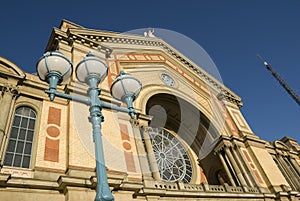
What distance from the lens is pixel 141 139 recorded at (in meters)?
11.4

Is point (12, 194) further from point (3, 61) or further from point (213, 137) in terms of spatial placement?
point (213, 137)

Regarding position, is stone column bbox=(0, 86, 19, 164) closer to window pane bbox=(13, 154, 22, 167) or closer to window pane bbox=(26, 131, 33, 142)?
window pane bbox=(13, 154, 22, 167)

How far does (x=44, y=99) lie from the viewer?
404 inches

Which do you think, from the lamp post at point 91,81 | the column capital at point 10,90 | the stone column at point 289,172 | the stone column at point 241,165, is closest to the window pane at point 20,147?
the column capital at point 10,90

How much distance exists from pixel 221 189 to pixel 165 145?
496 centimetres

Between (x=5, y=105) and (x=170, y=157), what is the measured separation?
10.0m

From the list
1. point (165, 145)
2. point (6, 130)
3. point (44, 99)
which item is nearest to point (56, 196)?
point (6, 130)

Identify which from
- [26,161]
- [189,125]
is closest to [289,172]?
[189,125]

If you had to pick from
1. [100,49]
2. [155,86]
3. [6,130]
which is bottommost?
[6,130]

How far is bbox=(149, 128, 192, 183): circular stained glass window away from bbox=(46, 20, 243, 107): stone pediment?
5894 mm

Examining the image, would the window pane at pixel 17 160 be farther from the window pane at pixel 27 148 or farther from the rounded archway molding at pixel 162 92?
the rounded archway molding at pixel 162 92

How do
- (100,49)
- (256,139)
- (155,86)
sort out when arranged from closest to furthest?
(100,49) < (155,86) < (256,139)

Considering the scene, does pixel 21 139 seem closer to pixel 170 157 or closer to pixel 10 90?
pixel 10 90

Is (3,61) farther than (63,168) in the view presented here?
Yes
